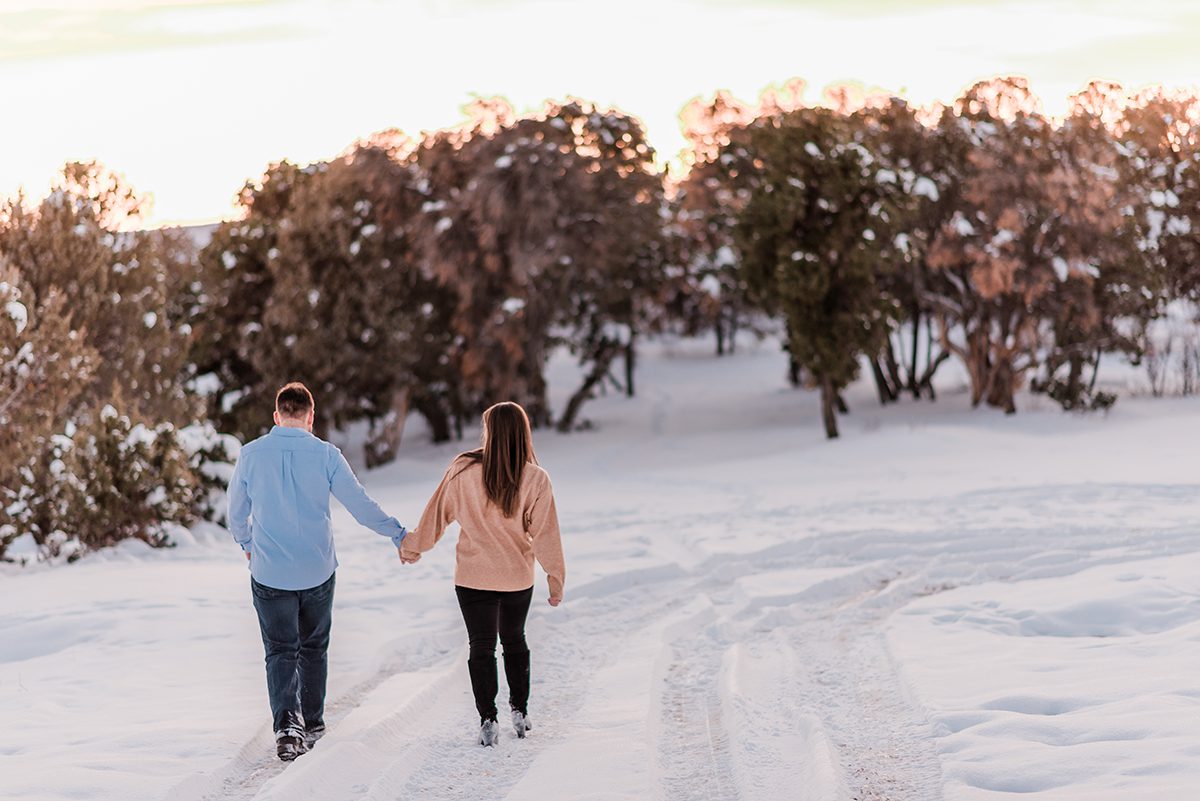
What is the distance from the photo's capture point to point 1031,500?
1684 centimetres

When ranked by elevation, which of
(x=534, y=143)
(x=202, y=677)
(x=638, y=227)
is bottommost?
(x=202, y=677)

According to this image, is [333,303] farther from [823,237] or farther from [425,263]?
[823,237]

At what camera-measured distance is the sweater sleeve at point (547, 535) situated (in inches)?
247

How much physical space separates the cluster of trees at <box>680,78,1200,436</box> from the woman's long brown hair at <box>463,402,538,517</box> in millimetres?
20240

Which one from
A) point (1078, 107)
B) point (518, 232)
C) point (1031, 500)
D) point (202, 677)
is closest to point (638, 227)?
point (518, 232)

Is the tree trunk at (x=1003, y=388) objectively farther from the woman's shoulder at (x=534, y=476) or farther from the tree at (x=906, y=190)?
the woman's shoulder at (x=534, y=476)

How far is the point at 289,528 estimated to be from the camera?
6.11 metres

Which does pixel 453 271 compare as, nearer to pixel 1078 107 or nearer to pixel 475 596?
pixel 1078 107

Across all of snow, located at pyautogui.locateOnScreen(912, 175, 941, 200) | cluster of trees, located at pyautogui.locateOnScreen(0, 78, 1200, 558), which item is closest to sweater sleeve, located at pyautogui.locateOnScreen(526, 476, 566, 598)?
cluster of trees, located at pyautogui.locateOnScreen(0, 78, 1200, 558)

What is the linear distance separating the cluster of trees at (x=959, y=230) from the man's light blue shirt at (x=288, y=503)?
20.5 metres

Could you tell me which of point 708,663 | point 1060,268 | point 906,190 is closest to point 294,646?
point 708,663

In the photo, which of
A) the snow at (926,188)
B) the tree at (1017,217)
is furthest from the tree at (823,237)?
the tree at (1017,217)

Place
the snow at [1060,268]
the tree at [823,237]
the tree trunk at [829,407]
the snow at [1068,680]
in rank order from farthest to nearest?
the tree trunk at [829,407], the snow at [1060,268], the tree at [823,237], the snow at [1068,680]

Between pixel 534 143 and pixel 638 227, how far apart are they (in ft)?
10.7
